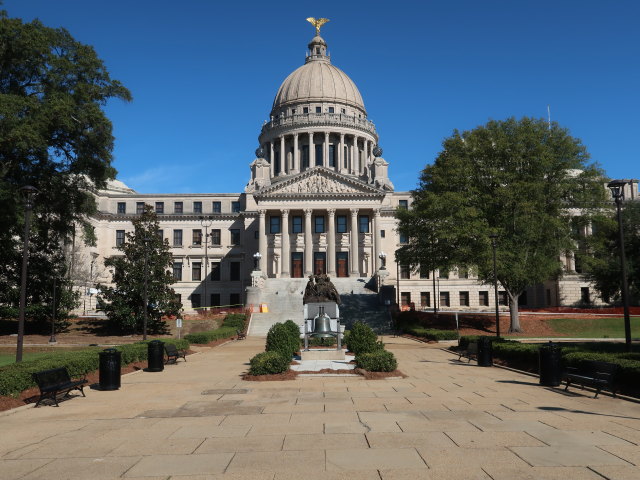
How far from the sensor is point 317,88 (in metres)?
98.9

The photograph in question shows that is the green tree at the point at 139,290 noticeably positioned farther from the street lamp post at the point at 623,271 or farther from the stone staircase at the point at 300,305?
the street lamp post at the point at 623,271

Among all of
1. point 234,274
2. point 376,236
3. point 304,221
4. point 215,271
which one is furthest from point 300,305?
point 215,271

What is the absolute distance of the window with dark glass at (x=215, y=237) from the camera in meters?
85.1

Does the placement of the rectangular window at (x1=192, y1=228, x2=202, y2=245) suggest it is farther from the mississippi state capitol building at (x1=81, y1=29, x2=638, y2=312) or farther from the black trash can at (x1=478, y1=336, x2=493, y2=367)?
the black trash can at (x1=478, y1=336, x2=493, y2=367)

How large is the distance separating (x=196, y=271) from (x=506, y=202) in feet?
180

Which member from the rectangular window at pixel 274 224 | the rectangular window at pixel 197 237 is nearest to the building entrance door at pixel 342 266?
the rectangular window at pixel 274 224

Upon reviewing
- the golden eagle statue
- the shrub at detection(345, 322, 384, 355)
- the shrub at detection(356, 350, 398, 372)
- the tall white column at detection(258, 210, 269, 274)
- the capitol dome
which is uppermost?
the golden eagle statue

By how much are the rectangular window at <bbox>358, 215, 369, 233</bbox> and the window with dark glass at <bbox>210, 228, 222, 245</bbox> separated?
24.1 metres

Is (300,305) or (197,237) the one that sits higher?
(197,237)

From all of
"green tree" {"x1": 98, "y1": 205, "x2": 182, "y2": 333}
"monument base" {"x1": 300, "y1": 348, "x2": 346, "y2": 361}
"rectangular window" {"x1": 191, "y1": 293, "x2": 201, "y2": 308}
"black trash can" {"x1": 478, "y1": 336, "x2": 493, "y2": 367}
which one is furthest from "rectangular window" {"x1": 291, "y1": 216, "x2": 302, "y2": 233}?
"black trash can" {"x1": 478, "y1": 336, "x2": 493, "y2": 367}

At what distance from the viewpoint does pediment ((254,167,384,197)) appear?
7094 centimetres

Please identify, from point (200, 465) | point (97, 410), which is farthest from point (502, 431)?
point (97, 410)

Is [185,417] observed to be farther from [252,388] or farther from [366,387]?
[366,387]

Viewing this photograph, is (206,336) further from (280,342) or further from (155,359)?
(280,342)
